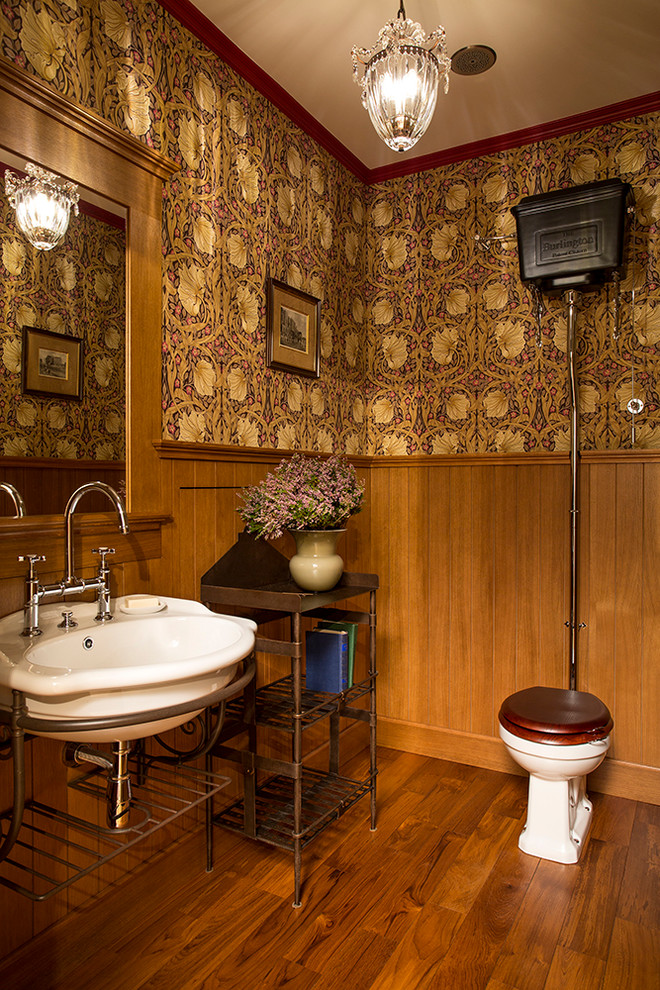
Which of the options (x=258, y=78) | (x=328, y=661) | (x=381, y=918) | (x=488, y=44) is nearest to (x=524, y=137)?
(x=488, y=44)

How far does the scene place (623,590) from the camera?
8.38ft

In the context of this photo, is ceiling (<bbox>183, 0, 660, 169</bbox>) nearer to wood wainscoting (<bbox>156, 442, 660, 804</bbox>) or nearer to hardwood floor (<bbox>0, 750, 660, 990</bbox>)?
wood wainscoting (<bbox>156, 442, 660, 804</bbox>)

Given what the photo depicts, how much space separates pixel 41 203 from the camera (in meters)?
1.57

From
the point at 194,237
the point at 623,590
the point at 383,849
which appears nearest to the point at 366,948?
the point at 383,849

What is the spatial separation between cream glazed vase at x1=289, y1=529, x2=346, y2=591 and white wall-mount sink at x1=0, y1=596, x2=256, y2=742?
0.40m

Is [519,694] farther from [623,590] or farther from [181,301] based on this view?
[181,301]

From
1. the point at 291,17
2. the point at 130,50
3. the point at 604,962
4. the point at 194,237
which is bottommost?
the point at 604,962

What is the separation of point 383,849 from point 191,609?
3.59 ft

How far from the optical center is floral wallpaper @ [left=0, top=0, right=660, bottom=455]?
76.2 inches

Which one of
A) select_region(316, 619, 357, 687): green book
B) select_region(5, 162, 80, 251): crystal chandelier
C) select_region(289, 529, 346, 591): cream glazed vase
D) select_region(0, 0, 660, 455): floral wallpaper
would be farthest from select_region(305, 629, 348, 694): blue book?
select_region(5, 162, 80, 251): crystal chandelier

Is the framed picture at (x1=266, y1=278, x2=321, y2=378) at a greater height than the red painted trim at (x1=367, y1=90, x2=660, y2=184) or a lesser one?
lesser

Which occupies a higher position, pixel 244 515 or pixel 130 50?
pixel 130 50

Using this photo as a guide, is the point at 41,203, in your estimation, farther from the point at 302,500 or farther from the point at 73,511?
the point at 302,500

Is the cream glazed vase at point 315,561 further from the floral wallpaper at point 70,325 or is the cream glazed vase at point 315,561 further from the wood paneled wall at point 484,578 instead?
the floral wallpaper at point 70,325
